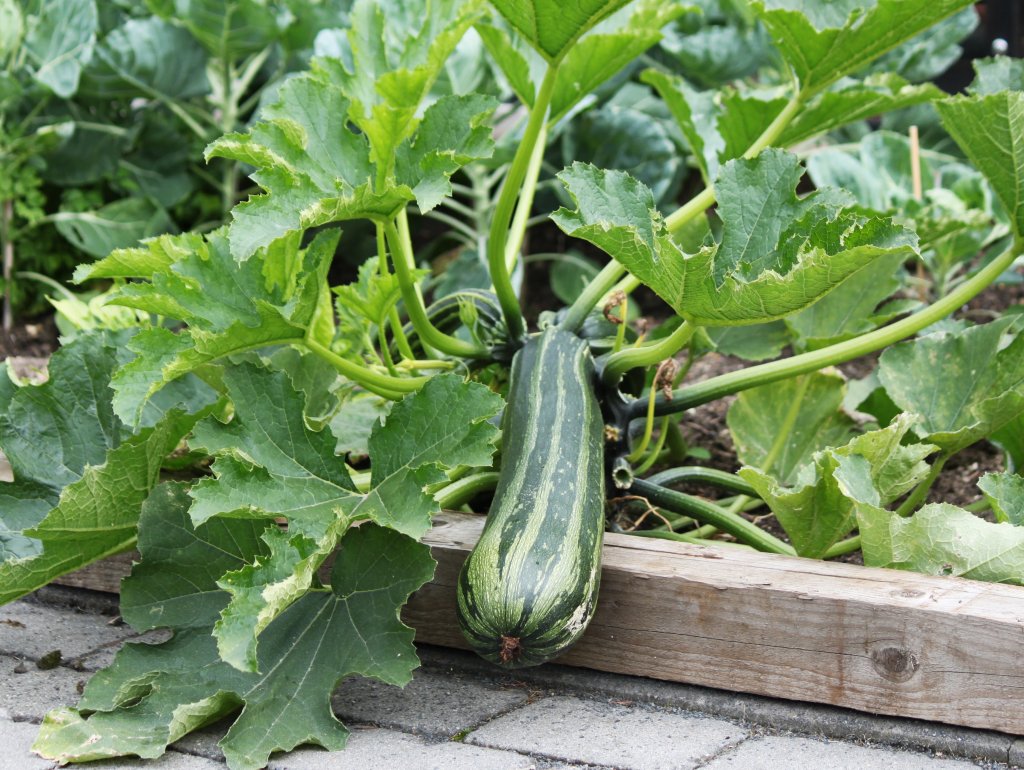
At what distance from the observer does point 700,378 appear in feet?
8.69

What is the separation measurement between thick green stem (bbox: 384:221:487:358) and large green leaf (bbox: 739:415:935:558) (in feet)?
1.69

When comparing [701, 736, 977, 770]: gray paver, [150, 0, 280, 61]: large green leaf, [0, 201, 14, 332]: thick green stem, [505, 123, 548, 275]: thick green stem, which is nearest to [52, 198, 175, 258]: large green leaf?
[0, 201, 14, 332]: thick green stem

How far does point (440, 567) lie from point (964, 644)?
69 cm

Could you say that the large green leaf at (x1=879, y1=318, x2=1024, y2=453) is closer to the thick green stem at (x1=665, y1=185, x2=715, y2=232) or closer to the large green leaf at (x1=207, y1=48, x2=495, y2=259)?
the thick green stem at (x1=665, y1=185, x2=715, y2=232)

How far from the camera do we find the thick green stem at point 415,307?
1.55 metres

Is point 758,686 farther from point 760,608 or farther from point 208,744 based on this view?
point 208,744

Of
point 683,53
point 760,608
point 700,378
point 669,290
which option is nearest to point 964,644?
point 760,608

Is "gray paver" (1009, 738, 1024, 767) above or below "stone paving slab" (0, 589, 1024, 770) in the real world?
below

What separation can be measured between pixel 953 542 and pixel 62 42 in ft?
8.80

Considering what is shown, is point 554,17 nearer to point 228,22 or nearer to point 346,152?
point 346,152

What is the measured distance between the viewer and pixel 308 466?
1.49 meters

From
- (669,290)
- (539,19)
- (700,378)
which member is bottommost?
(700,378)

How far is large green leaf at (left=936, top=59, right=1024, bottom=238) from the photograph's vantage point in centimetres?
158

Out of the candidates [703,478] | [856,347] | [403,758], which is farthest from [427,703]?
[856,347]
